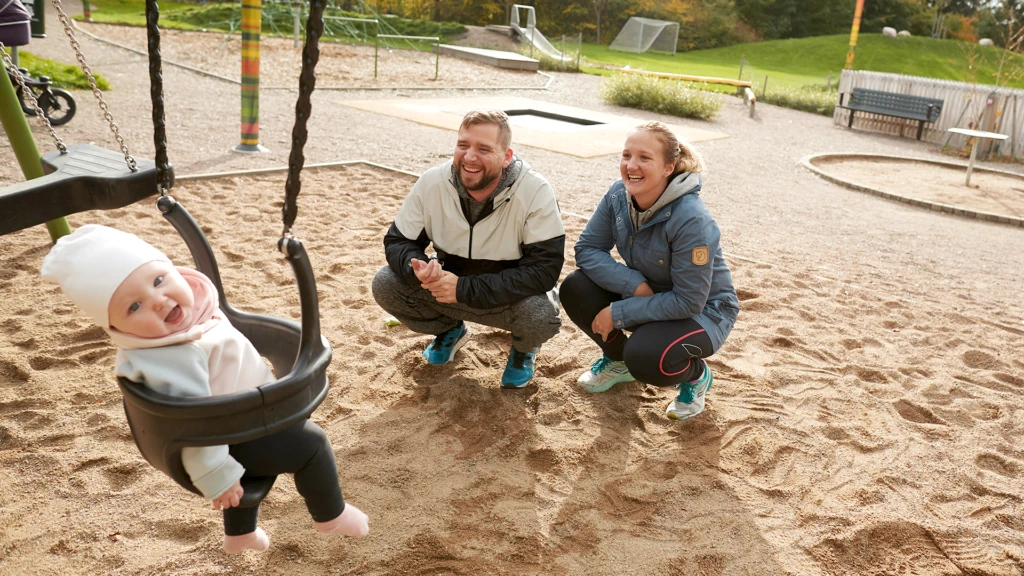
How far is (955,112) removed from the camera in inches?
579

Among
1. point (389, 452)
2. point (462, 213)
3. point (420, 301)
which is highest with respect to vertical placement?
point (462, 213)

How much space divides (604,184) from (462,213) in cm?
487

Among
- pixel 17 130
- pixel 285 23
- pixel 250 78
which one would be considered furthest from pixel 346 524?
pixel 285 23

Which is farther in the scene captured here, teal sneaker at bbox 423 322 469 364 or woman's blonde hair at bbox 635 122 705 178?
teal sneaker at bbox 423 322 469 364

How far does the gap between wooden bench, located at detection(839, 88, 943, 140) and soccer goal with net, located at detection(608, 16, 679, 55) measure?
20.0m

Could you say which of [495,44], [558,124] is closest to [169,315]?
[558,124]

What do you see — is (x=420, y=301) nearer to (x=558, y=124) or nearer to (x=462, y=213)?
(x=462, y=213)

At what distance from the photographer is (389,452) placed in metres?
2.88

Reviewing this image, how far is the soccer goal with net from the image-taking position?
115 feet

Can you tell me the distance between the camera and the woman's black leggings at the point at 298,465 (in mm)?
1891

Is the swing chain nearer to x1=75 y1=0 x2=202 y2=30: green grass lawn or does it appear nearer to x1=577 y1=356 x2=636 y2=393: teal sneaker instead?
x1=577 y1=356 x2=636 y2=393: teal sneaker

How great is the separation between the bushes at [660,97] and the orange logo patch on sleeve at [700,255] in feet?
38.8

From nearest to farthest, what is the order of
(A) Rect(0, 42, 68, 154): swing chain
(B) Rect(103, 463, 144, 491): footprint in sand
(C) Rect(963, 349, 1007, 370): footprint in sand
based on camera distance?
1. (B) Rect(103, 463, 144, 491): footprint in sand
2. (A) Rect(0, 42, 68, 154): swing chain
3. (C) Rect(963, 349, 1007, 370): footprint in sand

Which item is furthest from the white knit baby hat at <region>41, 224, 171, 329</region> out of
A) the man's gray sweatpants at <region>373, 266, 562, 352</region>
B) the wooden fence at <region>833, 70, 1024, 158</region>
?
the wooden fence at <region>833, 70, 1024, 158</region>
